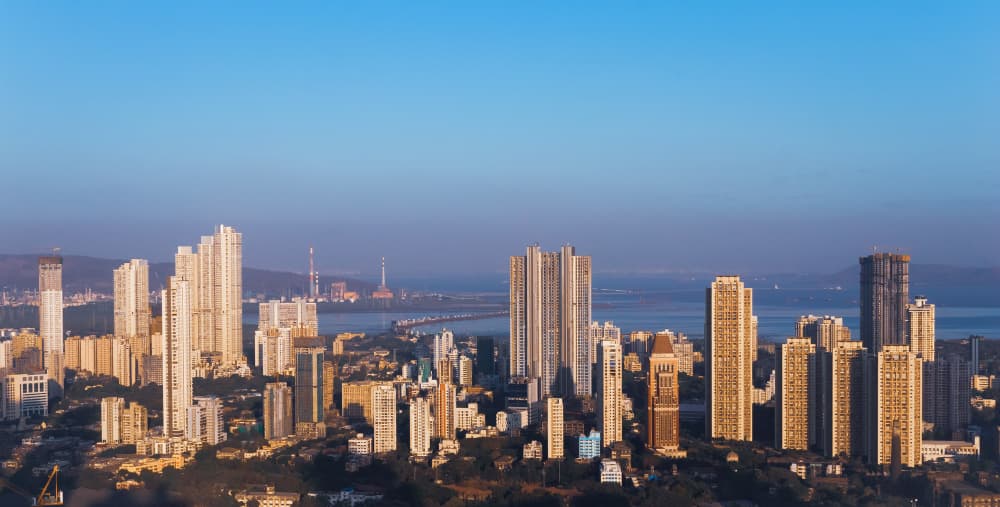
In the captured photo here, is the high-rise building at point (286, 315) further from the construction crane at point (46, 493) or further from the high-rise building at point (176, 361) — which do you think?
the construction crane at point (46, 493)

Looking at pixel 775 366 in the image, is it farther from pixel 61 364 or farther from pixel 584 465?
pixel 61 364

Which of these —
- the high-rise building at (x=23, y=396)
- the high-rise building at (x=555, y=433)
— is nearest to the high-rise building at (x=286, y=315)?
the high-rise building at (x=23, y=396)

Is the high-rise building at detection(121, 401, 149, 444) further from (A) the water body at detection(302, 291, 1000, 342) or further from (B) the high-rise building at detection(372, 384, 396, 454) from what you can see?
(A) the water body at detection(302, 291, 1000, 342)

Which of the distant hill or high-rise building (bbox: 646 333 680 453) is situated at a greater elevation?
the distant hill

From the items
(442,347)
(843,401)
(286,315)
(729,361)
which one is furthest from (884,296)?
(286,315)

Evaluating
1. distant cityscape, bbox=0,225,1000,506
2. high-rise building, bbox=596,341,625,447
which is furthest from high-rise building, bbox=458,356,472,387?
high-rise building, bbox=596,341,625,447
